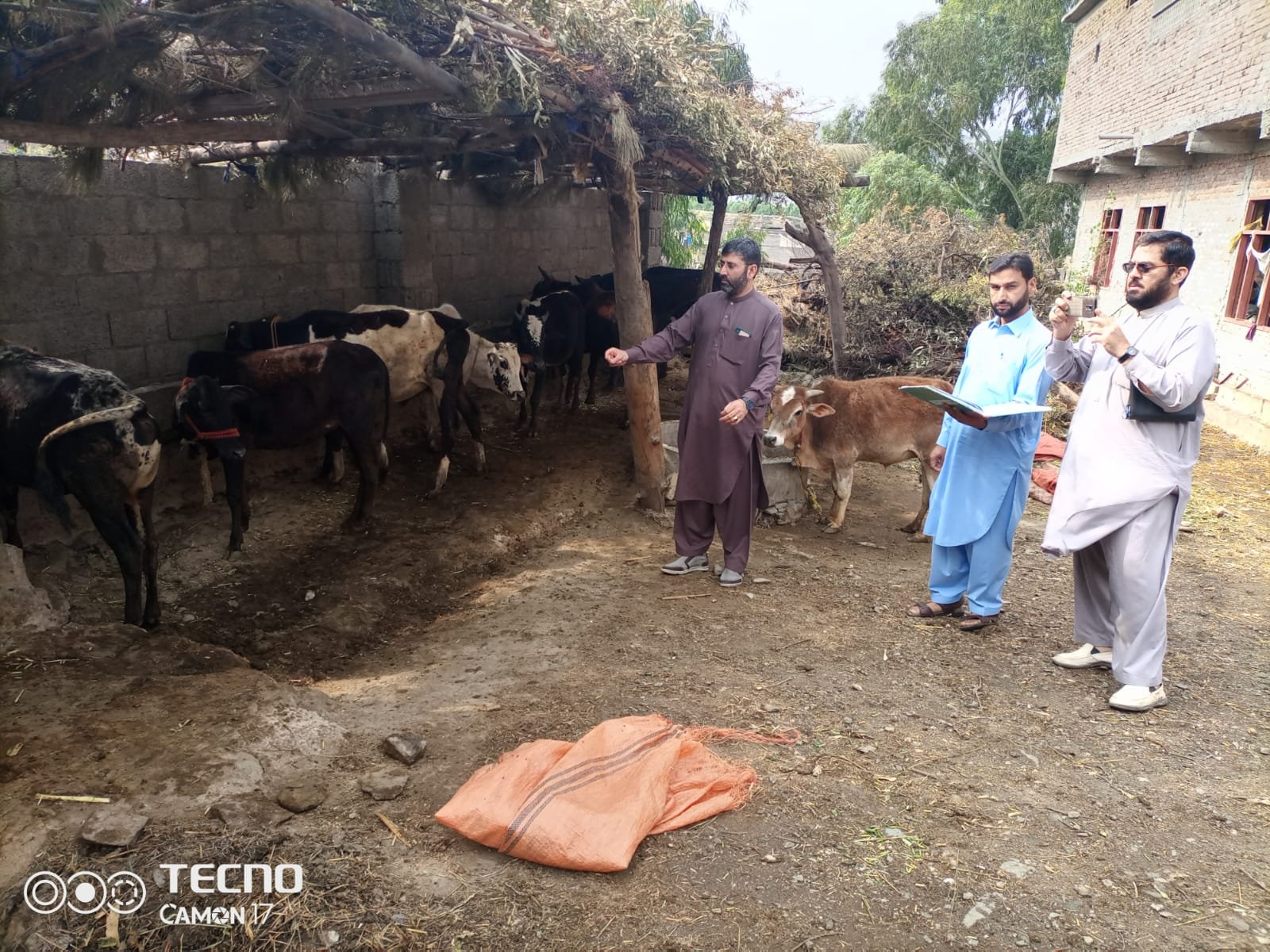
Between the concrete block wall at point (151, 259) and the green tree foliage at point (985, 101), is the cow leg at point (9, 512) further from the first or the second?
the green tree foliage at point (985, 101)

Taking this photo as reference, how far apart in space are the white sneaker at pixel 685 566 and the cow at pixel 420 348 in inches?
94.0

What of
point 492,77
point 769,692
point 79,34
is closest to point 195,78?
point 79,34

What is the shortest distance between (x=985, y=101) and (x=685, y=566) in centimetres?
2825

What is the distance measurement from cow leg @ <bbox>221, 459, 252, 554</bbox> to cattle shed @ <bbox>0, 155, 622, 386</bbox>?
1473 mm

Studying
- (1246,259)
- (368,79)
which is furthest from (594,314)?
(1246,259)

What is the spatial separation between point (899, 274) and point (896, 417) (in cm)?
632

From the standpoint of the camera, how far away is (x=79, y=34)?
364 cm

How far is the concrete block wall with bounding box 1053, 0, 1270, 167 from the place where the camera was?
1088 cm

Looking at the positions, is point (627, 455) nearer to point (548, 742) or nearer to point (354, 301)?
point (354, 301)

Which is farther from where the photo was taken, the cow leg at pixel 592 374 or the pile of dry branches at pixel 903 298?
the pile of dry branches at pixel 903 298

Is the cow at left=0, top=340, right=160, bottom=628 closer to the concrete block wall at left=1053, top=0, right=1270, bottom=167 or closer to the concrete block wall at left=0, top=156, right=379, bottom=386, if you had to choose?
the concrete block wall at left=0, top=156, right=379, bottom=386

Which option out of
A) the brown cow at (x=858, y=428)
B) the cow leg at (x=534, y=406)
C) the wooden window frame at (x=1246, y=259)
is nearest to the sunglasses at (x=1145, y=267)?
the brown cow at (x=858, y=428)

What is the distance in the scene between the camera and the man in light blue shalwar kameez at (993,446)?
4.30m

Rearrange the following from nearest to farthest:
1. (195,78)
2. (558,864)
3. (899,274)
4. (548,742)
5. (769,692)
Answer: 1. (558,864)
2. (548,742)
3. (769,692)
4. (195,78)
5. (899,274)
